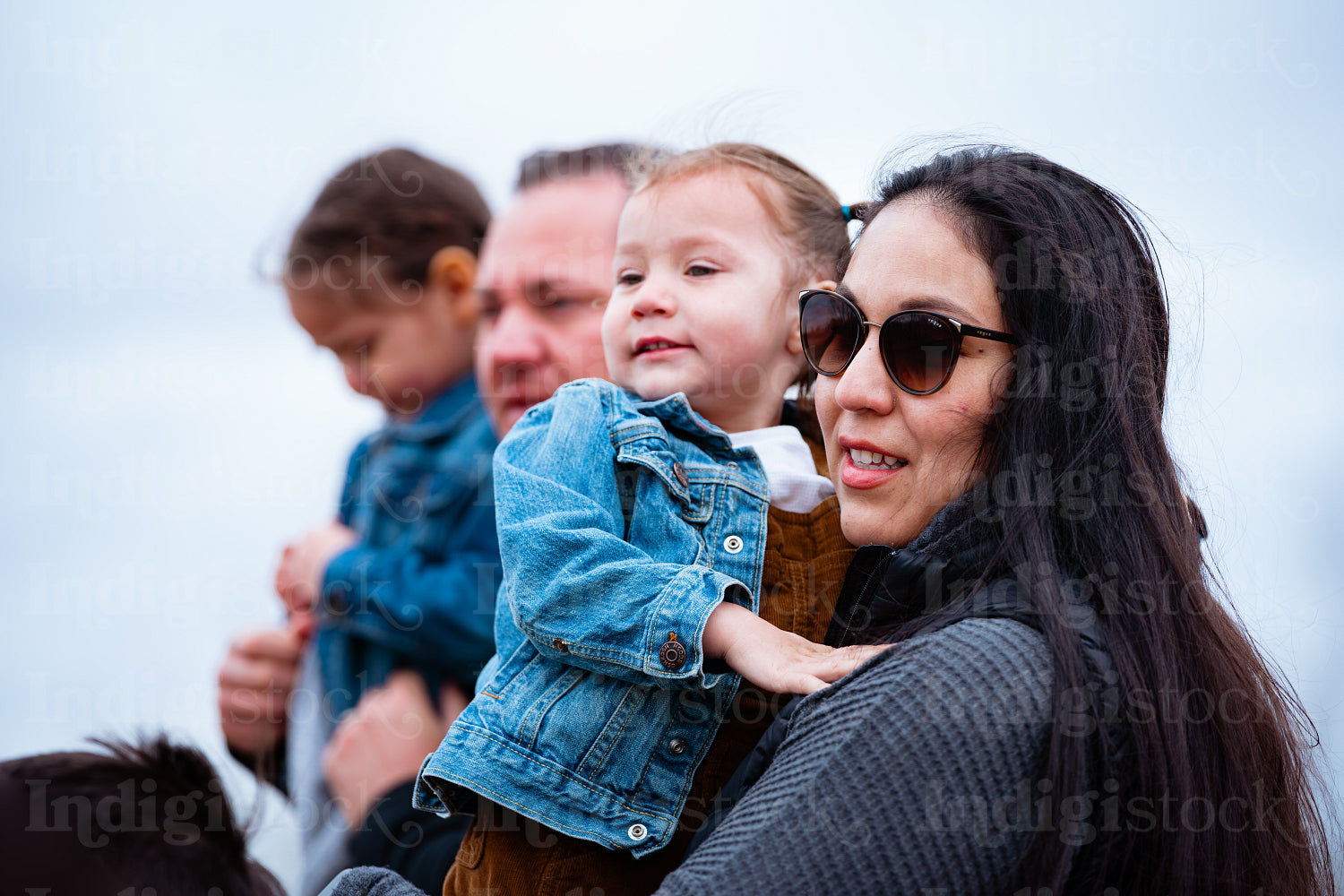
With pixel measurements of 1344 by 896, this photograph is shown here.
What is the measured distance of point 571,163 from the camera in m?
2.90

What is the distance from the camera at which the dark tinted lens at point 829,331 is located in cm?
153

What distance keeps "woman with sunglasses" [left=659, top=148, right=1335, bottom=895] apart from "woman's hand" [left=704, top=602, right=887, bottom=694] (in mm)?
44

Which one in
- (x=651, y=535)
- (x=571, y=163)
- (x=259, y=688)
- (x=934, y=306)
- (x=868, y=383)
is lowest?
(x=259, y=688)

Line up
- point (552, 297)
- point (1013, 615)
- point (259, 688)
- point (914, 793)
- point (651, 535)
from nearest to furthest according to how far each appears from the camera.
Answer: point (914, 793) → point (1013, 615) → point (651, 535) → point (552, 297) → point (259, 688)

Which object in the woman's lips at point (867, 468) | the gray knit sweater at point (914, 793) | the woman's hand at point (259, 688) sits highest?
the woman's lips at point (867, 468)

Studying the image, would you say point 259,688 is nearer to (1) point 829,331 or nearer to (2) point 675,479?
(2) point 675,479

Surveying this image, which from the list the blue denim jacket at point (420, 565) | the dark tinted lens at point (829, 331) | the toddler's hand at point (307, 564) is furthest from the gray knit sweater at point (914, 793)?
the toddler's hand at point (307, 564)

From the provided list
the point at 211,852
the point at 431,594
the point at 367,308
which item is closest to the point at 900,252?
the point at 211,852

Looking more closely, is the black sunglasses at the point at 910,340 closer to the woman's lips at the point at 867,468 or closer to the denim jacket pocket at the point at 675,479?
the woman's lips at the point at 867,468

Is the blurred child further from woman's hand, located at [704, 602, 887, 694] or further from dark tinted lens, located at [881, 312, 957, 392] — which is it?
dark tinted lens, located at [881, 312, 957, 392]

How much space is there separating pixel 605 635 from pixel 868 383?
52cm

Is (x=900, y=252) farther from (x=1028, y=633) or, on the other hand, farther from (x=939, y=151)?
(x=1028, y=633)

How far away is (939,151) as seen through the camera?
1.68 m

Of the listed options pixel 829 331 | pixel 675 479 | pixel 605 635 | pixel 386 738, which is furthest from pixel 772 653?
pixel 386 738
